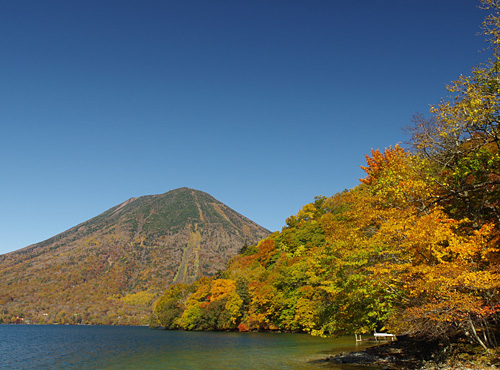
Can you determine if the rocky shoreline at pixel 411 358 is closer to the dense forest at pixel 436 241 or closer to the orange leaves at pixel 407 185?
the dense forest at pixel 436 241

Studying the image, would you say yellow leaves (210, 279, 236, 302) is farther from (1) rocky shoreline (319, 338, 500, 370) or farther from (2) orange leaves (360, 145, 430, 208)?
(2) orange leaves (360, 145, 430, 208)

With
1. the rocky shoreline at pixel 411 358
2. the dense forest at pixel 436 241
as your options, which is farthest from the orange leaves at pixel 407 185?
the rocky shoreline at pixel 411 358

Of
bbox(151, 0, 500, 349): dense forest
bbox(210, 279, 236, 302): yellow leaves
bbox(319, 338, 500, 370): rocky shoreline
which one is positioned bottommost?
bbox(319, 338, 500, 370): rocky shoreline

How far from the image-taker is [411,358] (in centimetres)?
2472

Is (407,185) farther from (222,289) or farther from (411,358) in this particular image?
(222,289)

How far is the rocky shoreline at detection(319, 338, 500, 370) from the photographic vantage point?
17889mm

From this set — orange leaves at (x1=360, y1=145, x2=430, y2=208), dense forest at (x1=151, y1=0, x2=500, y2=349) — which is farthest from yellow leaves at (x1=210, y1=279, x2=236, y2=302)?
orange leaves at (x1=360, y1=145, x2=430, y2=208)

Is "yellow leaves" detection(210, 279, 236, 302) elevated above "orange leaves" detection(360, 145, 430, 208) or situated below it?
below

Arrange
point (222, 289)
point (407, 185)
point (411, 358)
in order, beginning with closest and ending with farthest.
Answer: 1. point (407, 185)
2. point (411, 358)
3. point (222, 289)

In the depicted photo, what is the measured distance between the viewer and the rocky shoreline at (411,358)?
58.7 ft

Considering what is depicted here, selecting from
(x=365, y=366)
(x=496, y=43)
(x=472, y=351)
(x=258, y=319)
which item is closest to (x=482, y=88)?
(x=496, y=43)

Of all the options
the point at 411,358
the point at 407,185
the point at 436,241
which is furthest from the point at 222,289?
the point at 436,241

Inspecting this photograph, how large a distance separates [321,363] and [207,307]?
57307 millimetres

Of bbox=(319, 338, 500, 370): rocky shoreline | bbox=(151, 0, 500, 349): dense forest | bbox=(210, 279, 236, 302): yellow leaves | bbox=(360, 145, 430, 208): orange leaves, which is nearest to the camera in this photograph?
bbox=(151, 0, 500, 349): dense forest
